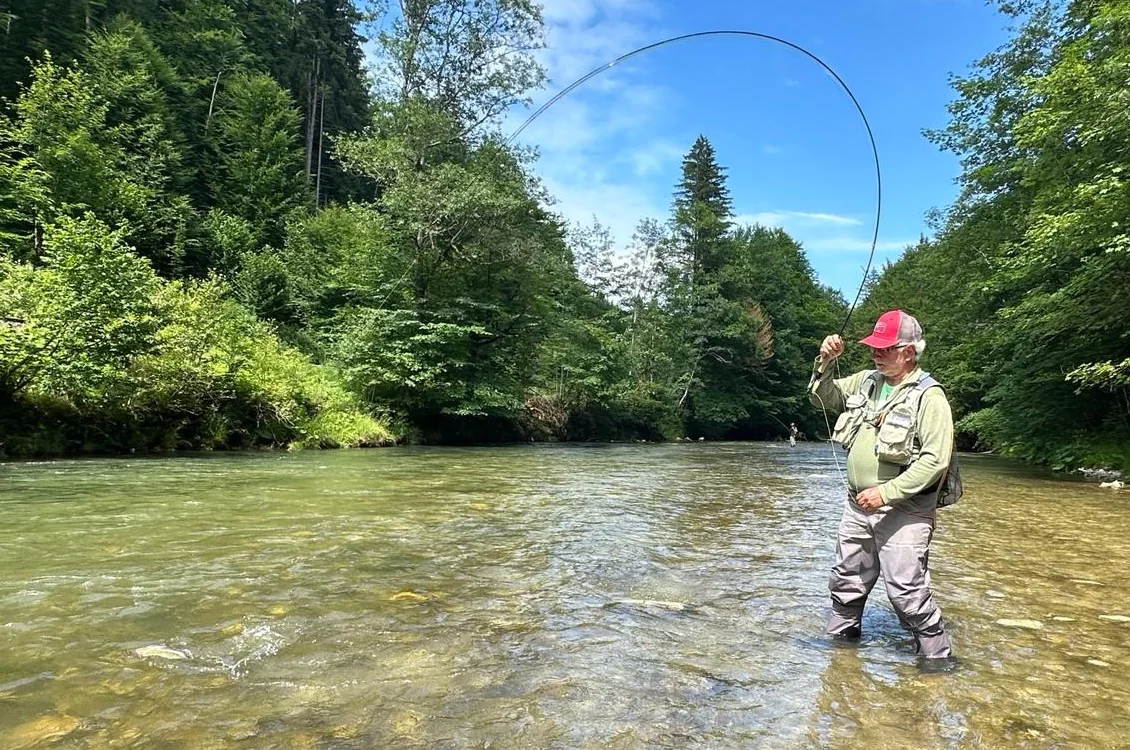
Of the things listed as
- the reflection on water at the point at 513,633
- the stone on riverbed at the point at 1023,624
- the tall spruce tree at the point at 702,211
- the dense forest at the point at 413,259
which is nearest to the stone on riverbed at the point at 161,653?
the reflection on water at the point at 513,633

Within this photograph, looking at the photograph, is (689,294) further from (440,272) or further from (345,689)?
(345,689)

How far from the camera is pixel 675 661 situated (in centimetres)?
361

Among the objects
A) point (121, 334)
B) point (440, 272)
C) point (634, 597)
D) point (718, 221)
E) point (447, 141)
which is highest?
point (718, 221)

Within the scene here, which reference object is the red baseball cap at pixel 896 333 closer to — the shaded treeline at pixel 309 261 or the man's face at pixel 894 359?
the man's face at pixel 894 359

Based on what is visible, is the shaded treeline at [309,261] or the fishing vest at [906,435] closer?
the fishing vest at [906,435]

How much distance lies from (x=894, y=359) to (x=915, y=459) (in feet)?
1.89

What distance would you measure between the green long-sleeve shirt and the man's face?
6 cm

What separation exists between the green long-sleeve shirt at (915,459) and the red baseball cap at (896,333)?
0.21m

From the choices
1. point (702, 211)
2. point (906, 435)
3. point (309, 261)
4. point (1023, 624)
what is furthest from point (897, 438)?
point (702, 211)

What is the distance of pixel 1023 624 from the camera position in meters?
4.30

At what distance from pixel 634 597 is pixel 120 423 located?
45.4 ft

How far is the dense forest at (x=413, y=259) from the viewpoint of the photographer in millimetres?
13695

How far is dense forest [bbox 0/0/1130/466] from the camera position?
13695 millimetres

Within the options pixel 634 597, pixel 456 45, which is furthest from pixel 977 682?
pixel 456 45
